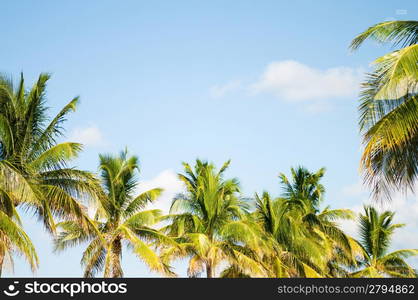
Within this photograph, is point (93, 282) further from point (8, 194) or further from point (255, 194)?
point (255, 194)

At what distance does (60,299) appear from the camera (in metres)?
10.2

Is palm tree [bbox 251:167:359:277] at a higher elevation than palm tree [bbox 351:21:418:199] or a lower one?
higher

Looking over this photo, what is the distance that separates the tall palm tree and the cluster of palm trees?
0.04 meters

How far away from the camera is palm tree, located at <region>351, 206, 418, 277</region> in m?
35.2

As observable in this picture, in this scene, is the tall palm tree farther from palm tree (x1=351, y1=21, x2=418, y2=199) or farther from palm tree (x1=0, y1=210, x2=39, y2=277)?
palm tree (x1=351, y1=21, x2=418, y2=199)

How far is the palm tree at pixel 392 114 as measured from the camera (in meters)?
11.4

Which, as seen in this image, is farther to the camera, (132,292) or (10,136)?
(10,136)

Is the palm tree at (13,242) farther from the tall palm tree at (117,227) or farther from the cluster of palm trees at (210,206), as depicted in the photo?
the tall palm tree at (117,227)

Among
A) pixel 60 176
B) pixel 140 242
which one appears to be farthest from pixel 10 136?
pixel 140 242

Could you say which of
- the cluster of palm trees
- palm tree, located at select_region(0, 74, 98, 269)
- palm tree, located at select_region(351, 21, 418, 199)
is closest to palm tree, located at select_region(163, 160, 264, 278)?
the cluster of palm trees

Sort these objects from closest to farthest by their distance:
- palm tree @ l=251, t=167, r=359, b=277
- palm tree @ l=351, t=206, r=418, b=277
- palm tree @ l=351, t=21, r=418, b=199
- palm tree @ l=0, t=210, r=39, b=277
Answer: palm tree @ l=351, t=21, r=418, b=199 → palm tree @ l=0, t=210, r=39, b=277 → palm tree @ l=251, t=167, r=359, b=277 → palm tree @ l=351, t=206, r=418, b=277

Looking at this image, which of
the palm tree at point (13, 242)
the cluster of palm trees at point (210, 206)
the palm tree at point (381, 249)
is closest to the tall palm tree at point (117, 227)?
the cluster of palm trees at point (210, 206)

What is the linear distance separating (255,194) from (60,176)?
42.8 feet

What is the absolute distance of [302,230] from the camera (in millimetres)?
27656
